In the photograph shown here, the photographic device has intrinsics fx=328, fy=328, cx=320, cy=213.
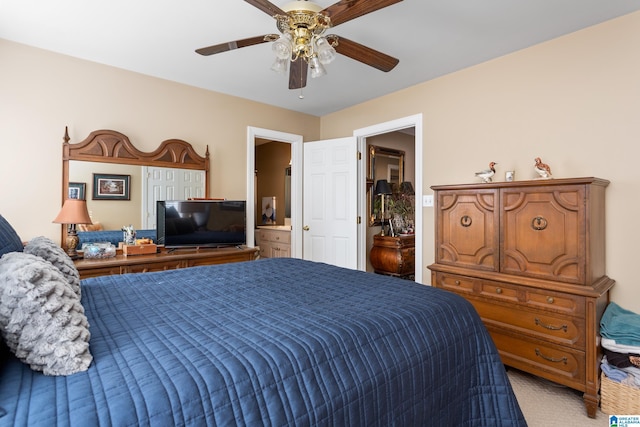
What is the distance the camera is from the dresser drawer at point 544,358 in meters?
2.10

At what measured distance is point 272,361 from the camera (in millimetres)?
905

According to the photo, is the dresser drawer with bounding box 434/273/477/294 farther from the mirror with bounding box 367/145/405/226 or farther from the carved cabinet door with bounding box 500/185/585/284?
the mirror with bounding box 367/145/405/226

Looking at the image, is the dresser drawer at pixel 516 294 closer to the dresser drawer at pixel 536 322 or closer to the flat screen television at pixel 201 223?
the dresser drawer at pixel 536 322

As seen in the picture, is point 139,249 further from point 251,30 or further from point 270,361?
point 270,361

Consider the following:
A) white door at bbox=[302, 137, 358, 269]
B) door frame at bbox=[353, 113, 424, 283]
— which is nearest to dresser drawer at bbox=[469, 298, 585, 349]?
door frame at bbox=[353, 113, 424, 283]

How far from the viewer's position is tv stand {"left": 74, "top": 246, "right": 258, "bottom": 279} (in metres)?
2.63

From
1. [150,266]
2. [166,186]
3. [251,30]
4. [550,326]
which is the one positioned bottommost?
[550,326]

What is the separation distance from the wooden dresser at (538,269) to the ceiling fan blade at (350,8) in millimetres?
1555

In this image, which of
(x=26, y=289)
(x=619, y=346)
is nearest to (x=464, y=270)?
(x=619, y=346)

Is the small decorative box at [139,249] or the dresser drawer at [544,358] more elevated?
the small decorative box at [139,249]

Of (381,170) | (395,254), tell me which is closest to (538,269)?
(395,254)

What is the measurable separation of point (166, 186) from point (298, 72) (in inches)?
78.4

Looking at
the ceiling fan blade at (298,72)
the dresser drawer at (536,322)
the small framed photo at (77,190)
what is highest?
the ceiling fan blade at (298,72)

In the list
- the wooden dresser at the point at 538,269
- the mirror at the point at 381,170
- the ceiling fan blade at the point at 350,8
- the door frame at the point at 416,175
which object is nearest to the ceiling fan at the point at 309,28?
the ceiling fan blade at the point at 350,8
